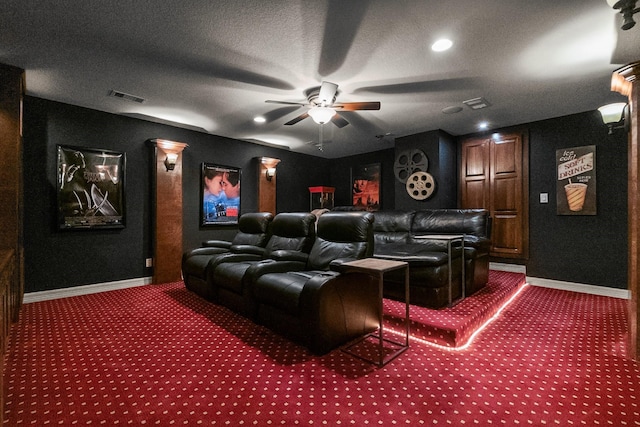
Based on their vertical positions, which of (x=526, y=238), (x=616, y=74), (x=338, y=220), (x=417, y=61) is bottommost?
(x=526, y=238)

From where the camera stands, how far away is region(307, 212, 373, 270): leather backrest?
2.87 m

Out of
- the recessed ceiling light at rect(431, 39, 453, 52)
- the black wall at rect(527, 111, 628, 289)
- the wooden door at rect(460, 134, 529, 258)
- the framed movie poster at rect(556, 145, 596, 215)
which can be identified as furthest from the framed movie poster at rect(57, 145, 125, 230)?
the framed movie poster at rect(556, 145, 596, 215)

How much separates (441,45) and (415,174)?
305 cm

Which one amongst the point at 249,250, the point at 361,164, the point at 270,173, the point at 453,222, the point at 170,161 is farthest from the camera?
the point at 361,164

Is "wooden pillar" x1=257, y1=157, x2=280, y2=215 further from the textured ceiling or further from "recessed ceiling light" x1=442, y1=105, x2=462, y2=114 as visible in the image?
"recessed ceiling light" x1=442, y1=105, x2=462, y2=114

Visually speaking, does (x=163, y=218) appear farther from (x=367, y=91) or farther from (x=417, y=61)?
(x=417, y=61)

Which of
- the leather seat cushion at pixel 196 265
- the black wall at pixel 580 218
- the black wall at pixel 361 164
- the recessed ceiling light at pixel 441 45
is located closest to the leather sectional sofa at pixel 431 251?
the black wall at pixel 580 218

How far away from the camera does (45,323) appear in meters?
2.98

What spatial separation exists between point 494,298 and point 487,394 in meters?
1.88

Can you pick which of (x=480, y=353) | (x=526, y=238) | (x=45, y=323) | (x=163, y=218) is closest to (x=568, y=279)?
(x=526, y=238)

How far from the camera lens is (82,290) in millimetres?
4055

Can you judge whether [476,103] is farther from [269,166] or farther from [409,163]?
[269,166]

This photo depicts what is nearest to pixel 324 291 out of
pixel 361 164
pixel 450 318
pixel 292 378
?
pixel 292 378

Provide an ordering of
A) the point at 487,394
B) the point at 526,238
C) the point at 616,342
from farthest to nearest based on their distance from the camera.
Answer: the point at 526,238, the point at 616,342, the point at 487,394
